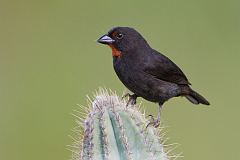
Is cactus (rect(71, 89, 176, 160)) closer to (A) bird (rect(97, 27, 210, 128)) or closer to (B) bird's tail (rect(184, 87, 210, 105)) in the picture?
(A) bird (rect(97, 27, 210, 128))

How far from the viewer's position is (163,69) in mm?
6445

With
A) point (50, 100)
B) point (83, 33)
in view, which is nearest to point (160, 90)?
point (50, 100)

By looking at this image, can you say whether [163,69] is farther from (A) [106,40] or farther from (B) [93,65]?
(B) [93,65]

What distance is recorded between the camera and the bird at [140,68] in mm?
6230

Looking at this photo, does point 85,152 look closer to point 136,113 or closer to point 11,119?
point 136,113

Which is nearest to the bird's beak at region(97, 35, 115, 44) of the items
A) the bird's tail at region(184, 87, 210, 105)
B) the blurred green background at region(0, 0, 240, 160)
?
the bird's tail at region(184, 87, 210, 105)

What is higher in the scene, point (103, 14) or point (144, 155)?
point (103, 14)

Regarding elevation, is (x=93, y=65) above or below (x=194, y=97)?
above

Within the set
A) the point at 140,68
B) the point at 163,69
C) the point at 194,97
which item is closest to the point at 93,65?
the point at 194,97

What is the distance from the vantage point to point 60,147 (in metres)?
8.51

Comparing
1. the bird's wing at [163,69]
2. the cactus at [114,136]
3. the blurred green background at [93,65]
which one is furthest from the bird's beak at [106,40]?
the blurred green background at [93,65]

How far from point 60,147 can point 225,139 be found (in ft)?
4.82

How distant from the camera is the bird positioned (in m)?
6.23

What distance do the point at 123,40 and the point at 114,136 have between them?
5.54ft
